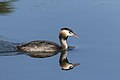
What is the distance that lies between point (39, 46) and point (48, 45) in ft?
0.95

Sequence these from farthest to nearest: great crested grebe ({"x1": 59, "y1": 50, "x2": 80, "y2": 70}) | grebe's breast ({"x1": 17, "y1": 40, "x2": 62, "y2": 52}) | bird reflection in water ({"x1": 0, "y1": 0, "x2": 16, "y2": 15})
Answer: bird reflection in water ({"x1": 0, "y1": 0, "x2": 16, "y2": 15}) < grebe's breast ({"x1": 17, "y1": 40, "x2": 62, "y2": 52}) < great crested grebe ({"x1": 59, "y1": 50, "x2": 80, "y2": 70})

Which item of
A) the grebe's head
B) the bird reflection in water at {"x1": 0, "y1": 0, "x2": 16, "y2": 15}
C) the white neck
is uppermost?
the bird reflection in water at {"x1": 0, "y1": 0, "x2": 16, "y2": 15}

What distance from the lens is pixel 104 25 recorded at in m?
21.8

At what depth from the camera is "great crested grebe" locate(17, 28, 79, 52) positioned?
19.3 m

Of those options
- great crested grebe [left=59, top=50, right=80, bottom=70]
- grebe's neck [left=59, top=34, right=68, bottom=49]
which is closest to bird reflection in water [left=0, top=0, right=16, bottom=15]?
grebe's neck [left=59, top=34, right=68, bottom=49]

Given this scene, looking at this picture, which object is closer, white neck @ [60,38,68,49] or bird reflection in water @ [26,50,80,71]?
bird reflection in water @ [26,50,80,71]

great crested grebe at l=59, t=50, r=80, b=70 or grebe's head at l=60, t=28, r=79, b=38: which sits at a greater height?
grebe's head at l=60, t=28, r=79, b=38

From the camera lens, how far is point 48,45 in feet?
63.7

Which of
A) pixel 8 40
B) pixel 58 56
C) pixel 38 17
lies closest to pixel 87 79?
pixel 58 56

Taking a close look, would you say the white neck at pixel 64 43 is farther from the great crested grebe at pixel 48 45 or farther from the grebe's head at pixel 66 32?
the grebe's head at pixel 66 32

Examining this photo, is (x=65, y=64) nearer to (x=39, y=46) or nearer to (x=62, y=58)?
(x=62, y=58)

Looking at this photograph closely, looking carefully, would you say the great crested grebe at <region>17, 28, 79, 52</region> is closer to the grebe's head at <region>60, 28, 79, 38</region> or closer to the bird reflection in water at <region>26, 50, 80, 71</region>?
the grebe's head at <region>60, 28, 79, 38</region>

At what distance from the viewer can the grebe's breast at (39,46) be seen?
19234 mm

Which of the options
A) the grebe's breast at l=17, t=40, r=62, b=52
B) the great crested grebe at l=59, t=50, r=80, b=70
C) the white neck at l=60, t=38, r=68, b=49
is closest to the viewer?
the great crested grebe at l=59, t=50, r=80, b=70
